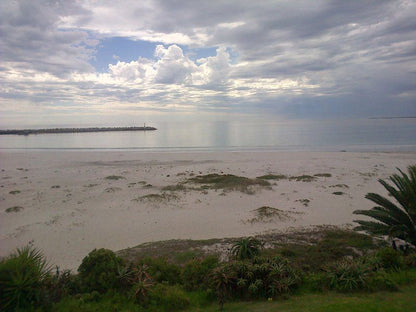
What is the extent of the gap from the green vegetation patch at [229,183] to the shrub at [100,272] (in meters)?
13.1

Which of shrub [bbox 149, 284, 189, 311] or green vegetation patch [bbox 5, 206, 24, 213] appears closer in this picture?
shrub [bbox 149, 284, 189, 311]

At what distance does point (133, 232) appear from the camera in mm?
13188

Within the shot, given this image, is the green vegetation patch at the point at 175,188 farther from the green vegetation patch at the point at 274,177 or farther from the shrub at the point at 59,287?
the shrub at the point at 59,287

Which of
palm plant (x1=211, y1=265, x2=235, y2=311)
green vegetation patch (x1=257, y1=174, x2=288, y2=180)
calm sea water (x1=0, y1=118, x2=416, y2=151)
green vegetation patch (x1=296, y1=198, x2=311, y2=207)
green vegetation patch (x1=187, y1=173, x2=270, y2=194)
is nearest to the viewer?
palm plant (x1=211, y1=265, x2=235, y2=311)

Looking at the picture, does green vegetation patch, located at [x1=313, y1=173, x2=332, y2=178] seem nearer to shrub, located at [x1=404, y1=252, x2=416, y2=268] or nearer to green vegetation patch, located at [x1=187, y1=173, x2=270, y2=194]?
green vegetation patch, located at [x1=187, y1=173, x2=270, y2=194]

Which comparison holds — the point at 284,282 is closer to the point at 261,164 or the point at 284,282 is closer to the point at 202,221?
the point at 202,221

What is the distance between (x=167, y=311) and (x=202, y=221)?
27.3ft

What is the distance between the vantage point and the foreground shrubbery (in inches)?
226

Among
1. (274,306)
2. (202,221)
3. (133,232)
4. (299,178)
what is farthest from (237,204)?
(274,306)

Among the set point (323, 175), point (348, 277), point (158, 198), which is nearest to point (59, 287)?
point (348, 277)

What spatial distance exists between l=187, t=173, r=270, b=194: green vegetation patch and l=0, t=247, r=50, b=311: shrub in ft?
47.8

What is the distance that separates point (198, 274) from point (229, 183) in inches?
554

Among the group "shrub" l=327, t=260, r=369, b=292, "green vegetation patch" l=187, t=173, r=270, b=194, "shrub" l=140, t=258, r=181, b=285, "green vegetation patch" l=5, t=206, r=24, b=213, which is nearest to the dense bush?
"shrub" l=327, t=260, r=369, b=292

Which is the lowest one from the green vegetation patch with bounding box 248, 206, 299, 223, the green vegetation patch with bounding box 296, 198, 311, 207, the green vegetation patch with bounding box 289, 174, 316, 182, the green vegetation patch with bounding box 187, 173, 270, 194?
the green vegetation patch with bounding box 248, 206, 299, 223
